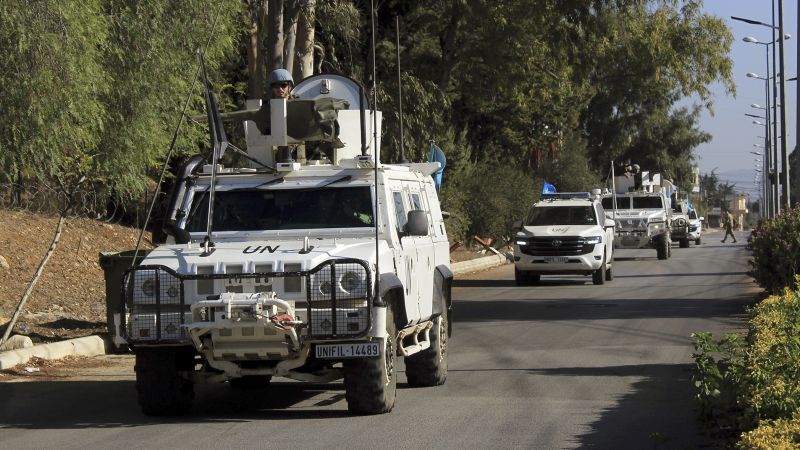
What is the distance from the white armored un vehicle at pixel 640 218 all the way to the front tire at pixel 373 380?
96.1 feet

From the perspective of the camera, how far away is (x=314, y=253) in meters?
9.95

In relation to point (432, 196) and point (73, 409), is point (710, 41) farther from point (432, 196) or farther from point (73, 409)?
point (73, 409)

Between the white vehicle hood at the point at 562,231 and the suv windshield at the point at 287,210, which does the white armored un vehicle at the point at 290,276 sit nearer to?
the suv windshield at the point at 287,210

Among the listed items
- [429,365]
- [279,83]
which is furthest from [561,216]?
[279,83]

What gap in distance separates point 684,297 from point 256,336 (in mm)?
16617

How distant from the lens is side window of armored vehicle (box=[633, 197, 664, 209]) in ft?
132

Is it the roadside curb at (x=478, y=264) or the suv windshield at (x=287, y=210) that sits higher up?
the suv windshield at (x=287, y=210)

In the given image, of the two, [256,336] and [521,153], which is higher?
[521,153]

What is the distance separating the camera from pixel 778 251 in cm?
1889

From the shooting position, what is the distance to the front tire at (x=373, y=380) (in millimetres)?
9852

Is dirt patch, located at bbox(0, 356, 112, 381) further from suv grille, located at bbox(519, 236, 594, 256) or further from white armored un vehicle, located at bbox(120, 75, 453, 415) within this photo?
suv grille, located at bbox(519, 236, 594, 256)

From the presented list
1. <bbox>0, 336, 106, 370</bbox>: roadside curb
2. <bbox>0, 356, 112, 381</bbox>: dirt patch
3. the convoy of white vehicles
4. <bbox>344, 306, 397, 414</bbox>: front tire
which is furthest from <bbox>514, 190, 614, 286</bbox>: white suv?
<bbox>344, 306, 397, 414</bbox>: front tire

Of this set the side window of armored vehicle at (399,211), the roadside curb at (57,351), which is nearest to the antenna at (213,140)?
the side window of armored vehicle at (399,211)

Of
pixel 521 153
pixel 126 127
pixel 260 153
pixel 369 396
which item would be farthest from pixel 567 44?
pixel 369 396
